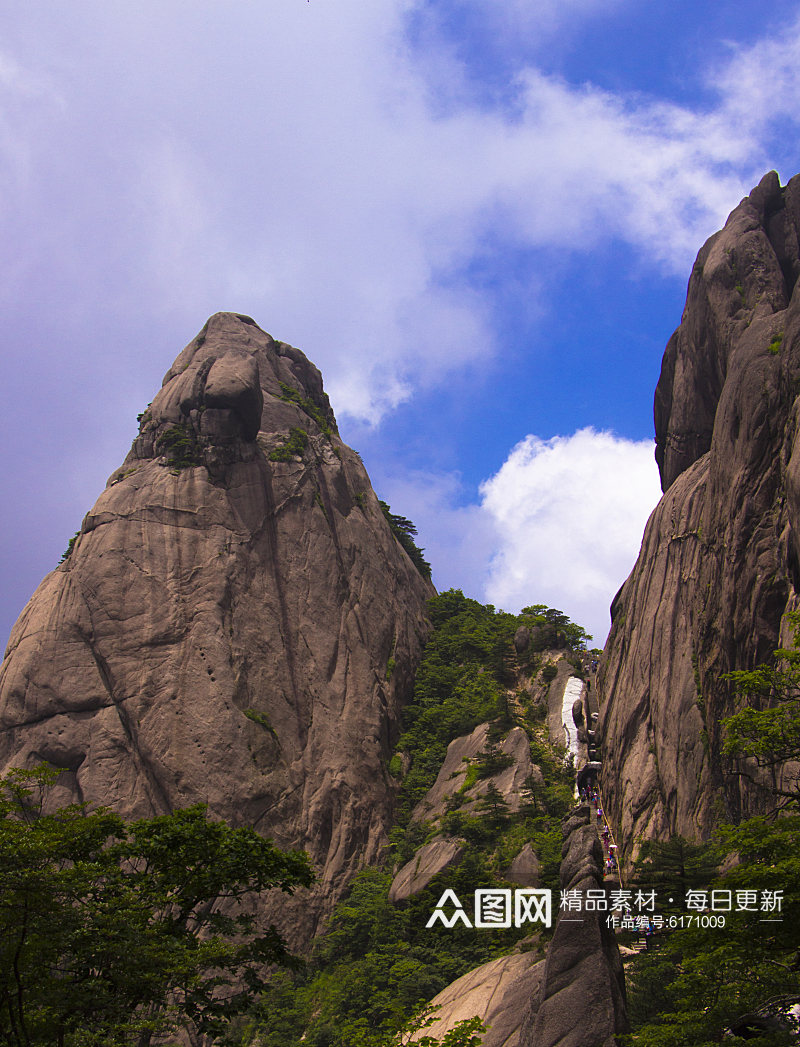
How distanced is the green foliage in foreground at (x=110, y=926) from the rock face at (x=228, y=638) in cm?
2116

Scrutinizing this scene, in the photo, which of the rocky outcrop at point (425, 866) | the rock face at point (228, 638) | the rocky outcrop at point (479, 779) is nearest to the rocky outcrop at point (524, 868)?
the rocky outcrop at point (425, 866)

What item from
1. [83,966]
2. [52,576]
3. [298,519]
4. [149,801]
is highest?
[298,519]

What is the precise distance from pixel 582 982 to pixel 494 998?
7981mm

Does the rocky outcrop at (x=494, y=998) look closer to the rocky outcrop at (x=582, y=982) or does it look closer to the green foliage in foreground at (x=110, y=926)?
the rocky outcrop at (x=582, y=982)

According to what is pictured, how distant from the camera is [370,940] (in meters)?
33.4

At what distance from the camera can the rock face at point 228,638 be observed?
38.2 meters

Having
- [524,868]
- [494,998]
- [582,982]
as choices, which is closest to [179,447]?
[524,868]

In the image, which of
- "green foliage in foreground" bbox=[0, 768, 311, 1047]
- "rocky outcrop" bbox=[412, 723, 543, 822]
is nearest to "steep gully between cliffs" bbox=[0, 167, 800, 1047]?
"rocky outcrop" bbox=[412, 723, 543, 822]

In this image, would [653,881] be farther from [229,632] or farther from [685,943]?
[229,632]

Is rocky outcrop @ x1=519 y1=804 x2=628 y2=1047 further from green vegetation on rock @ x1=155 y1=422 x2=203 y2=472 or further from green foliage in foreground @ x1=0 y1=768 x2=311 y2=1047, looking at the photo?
green vegetation on rock @ x1=155 y1=422 x2=203 y2=472

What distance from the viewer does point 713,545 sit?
29.0 m

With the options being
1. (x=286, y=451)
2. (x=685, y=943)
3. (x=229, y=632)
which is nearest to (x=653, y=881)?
(x=685, y=943)

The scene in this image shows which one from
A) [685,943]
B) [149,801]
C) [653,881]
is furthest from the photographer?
[149,801]

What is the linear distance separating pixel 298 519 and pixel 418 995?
30.3 meters
